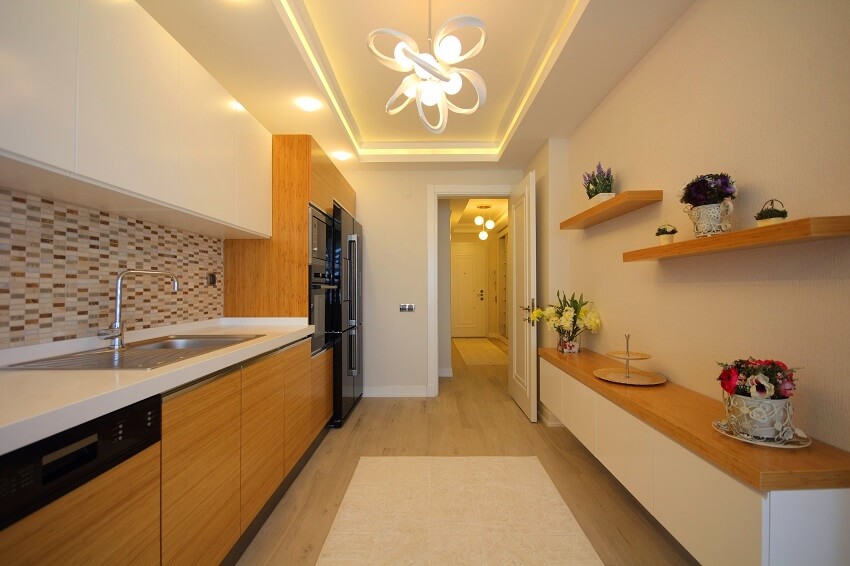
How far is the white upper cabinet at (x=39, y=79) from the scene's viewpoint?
3.06 feet

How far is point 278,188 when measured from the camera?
8.21ft

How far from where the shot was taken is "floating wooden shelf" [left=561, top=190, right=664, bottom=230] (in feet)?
6.23

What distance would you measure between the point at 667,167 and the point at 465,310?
7169 mm

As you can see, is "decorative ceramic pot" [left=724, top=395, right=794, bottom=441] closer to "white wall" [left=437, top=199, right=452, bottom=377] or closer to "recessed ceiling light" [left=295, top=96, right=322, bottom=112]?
"recessed ceiling light" [left=295, top=96, right=322, bottom=112]

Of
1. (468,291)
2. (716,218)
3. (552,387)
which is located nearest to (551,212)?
(552,387)

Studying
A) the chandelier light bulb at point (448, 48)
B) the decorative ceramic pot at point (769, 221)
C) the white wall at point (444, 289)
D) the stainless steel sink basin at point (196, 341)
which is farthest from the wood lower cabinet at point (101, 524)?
the white wall at point (444, 289)

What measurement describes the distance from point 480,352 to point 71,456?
6314 mm

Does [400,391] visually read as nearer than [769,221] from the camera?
No

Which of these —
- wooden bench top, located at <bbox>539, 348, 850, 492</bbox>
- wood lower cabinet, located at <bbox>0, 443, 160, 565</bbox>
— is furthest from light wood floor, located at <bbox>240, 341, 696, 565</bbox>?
wood lower cabinet, located at <bbox>0, 443, 160, 565</bbox>

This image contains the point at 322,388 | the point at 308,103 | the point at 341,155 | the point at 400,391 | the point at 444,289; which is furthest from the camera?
the point at 444,289

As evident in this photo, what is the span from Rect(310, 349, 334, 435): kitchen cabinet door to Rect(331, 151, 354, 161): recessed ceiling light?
6.42 feet

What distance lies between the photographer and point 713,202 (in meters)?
1.40

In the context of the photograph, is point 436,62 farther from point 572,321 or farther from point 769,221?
point 572,321

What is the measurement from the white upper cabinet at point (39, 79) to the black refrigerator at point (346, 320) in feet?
6.70
